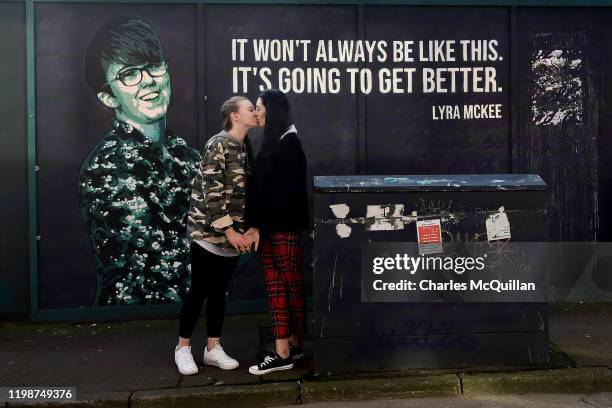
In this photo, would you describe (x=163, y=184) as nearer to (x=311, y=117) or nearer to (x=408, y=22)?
(x=311, y=117)

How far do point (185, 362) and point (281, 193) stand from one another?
1310 millimetres

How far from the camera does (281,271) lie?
4.30m

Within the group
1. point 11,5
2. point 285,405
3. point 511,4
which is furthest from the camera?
point 511,4

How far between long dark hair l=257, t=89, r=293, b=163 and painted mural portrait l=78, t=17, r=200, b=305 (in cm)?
181

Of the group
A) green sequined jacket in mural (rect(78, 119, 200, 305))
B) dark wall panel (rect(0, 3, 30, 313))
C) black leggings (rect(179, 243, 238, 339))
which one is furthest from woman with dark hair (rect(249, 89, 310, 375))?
dark wall panel (rect(0, 3, 30, 313))

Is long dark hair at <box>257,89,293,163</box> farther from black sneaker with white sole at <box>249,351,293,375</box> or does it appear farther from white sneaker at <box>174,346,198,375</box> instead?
white sneaker at <box>174,346,198,375</box>

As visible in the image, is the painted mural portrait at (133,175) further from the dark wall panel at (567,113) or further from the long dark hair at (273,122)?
the dark wall panel at (567,113)

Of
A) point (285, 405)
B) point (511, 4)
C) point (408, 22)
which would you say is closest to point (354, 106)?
point (408, 22)

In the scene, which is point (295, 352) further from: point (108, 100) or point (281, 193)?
point (108, 100)

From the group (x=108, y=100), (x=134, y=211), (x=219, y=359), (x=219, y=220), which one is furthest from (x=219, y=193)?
(x=108, y=100)

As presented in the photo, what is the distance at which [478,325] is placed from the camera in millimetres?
4176

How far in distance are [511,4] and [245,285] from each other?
3599mm

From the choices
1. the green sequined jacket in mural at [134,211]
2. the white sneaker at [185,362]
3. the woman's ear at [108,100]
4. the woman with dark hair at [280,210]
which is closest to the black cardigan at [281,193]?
the woman with dark hair at [280,210]

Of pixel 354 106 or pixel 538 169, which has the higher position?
pixel 354 106
